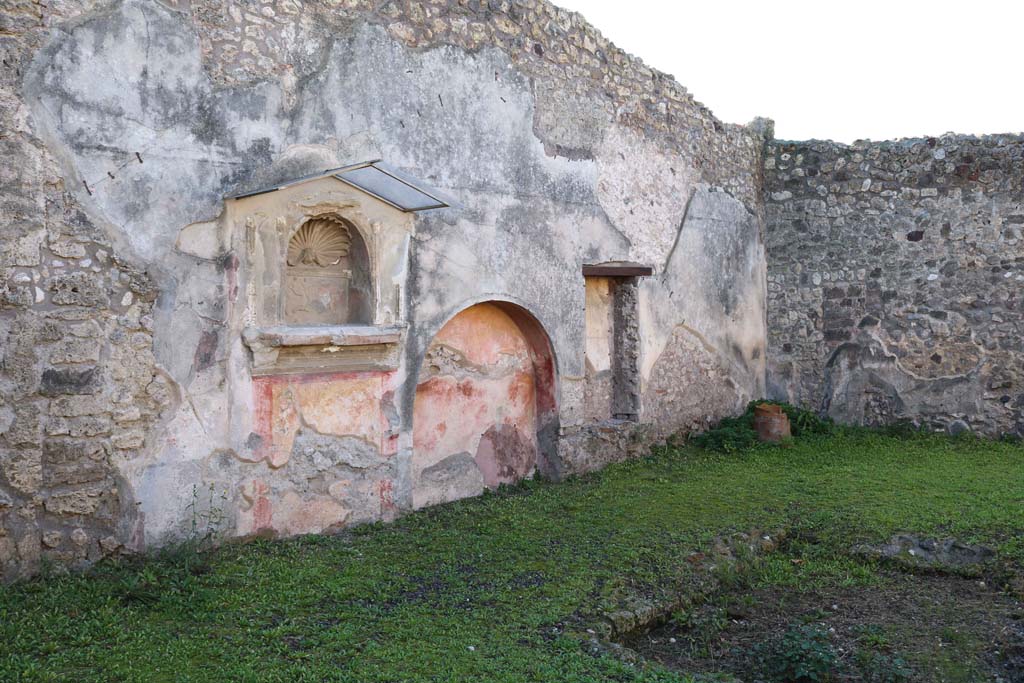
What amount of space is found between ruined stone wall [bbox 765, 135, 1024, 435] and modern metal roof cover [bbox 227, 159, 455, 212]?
5528mm

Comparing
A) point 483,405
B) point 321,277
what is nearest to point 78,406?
point 321,277

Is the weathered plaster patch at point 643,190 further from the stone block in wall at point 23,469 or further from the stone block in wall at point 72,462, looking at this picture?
the stone block in wall at point 23,469

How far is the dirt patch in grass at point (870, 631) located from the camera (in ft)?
13.1

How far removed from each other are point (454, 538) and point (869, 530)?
2674mm

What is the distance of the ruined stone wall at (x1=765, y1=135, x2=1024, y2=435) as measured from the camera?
28.7 feet

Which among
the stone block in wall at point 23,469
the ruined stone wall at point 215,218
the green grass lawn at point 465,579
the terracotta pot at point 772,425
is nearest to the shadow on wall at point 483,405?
the ruined stone wall at point 215,218

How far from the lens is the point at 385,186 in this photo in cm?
532

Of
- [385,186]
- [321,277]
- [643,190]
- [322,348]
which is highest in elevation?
[643,190]

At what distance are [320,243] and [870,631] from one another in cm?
374

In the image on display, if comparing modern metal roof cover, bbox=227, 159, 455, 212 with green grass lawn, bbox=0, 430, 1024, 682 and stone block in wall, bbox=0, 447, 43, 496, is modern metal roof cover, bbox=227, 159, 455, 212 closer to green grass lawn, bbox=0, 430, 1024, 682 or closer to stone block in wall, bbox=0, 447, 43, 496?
stone block in wall, bbox=0, 447, 43, 496

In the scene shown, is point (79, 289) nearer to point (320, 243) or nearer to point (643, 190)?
point (320, 243)

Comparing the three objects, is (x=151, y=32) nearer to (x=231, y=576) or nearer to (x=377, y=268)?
(x=377, y=268)

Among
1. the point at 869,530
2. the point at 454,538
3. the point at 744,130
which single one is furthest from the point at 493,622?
the point at 744,130

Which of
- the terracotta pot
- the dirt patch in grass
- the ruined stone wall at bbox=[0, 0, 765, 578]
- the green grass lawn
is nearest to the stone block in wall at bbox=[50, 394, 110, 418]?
the ruined stone wall at bbox=[0, 0, 765, 578]
